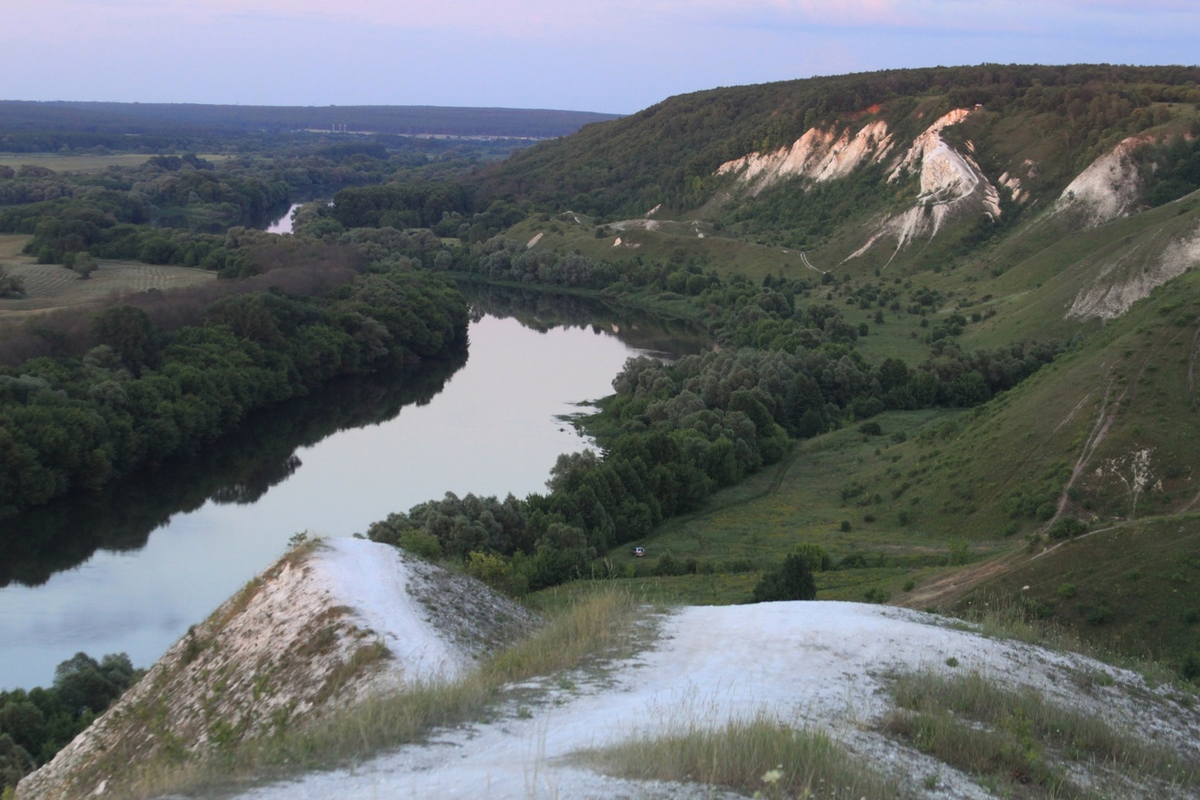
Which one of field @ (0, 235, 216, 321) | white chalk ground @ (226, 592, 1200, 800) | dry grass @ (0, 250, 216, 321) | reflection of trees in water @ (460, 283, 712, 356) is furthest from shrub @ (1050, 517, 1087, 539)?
field @ (0, 235, 216, 321)

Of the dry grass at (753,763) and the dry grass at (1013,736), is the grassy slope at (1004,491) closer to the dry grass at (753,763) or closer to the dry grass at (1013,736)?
the dry grass at (1013,736)

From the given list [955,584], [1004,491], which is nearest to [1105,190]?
[1004,491]

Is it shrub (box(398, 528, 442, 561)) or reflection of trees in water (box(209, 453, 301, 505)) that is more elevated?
shrub (box(398, 528, 442, 561))

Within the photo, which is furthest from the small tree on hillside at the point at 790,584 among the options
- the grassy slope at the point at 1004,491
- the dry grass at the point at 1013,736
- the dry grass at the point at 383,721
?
the dry grass at the point at 1013,736

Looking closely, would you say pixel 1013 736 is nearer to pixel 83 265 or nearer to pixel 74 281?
pixel 74 281

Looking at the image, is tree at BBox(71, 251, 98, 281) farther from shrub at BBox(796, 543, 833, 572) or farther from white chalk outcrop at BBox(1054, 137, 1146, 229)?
white chalk outcrop at BBox(1054, 137, 1146, 229)

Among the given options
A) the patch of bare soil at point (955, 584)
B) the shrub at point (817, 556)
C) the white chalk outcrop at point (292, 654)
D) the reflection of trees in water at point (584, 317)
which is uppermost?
the white chalk outcrop at point (292, 654)
